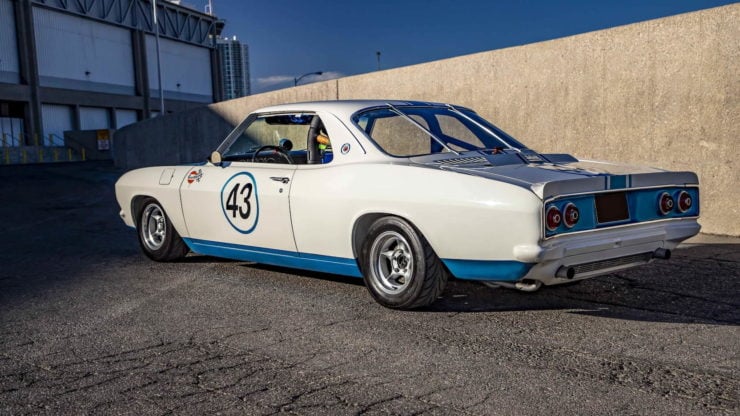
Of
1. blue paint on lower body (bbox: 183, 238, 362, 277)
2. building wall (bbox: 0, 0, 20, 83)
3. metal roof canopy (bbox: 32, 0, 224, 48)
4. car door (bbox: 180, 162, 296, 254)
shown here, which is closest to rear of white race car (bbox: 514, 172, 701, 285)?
blue paint on lower body (bbox: 183, 238, 362, 277)

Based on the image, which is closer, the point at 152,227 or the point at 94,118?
the point at 152,227

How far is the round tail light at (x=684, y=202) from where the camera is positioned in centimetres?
474

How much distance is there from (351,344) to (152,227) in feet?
11.9

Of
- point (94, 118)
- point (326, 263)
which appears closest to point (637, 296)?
point (326, 263)

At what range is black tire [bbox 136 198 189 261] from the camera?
6.68 m

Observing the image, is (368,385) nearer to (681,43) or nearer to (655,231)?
(655,231)

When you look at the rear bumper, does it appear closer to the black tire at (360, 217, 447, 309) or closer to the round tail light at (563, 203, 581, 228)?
the round tail light at (563, 203, 581, 228)

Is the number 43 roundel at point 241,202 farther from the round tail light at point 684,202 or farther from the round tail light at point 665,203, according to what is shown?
the round tail light at point 684,202

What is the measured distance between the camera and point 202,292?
5.44 meters

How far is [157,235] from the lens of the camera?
692 centimetres

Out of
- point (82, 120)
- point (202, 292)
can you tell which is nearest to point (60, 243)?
point (202, 292)

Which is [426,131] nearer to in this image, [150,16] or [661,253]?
[661,253]

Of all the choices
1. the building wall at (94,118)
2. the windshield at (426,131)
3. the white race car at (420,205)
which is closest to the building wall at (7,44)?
the building wall at (94,118)

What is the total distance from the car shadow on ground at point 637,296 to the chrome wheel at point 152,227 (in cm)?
138
